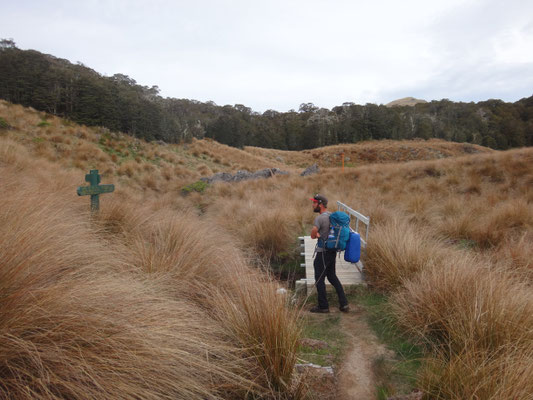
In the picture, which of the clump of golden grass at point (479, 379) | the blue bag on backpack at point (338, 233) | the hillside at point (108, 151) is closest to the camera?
the clump of golden grass at point (479, 379)

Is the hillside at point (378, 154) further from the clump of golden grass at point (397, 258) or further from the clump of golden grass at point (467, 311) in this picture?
the clump of golden grass at point (467, 311)

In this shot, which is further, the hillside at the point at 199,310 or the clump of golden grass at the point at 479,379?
the clump of golden grass at the point at 479,379

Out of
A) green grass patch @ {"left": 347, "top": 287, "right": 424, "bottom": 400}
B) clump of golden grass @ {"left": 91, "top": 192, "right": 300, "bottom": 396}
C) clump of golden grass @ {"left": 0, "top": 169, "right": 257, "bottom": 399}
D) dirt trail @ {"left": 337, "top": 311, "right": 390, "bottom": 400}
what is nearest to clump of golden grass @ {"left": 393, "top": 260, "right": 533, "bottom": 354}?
green grass patch @ {"left": 347, "top": 287, "right": 424, "bottom": 400}

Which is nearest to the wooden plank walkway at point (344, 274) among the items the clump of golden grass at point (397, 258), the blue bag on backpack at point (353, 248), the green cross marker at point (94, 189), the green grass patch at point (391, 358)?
the clump of golden grass at point (397, 258)

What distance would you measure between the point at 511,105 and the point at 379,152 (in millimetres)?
52254

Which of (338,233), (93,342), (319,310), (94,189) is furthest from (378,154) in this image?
(93,342)

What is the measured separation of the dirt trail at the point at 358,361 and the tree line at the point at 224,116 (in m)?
20.3

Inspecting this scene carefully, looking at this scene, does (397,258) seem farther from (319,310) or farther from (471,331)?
(471,331)

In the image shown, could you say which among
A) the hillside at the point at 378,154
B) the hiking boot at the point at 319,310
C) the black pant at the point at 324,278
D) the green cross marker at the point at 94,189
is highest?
the hillside at the point at 378,154

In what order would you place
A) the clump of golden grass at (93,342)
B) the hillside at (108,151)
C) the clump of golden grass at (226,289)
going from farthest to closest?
the hillside at (108,151)
the clump of golden grass at (226,289)
the clump of golden grass at (93,342)

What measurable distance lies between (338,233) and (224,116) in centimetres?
4693

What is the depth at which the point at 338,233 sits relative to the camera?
13.2 feet

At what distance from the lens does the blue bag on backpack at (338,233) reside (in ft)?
13.1

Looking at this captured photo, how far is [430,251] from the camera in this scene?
175 inches
